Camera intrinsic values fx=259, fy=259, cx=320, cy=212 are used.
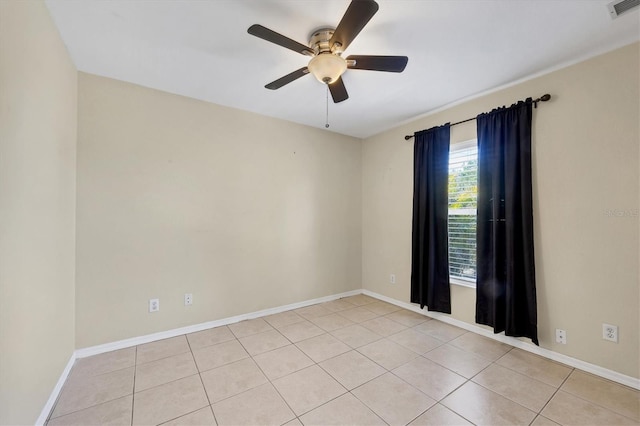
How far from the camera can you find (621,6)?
160 centimetres

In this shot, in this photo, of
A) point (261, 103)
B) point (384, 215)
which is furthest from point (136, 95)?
point (384, 215)

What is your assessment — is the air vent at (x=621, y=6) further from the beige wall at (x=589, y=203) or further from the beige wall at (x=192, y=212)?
the beige wall at (x=192, y=212)

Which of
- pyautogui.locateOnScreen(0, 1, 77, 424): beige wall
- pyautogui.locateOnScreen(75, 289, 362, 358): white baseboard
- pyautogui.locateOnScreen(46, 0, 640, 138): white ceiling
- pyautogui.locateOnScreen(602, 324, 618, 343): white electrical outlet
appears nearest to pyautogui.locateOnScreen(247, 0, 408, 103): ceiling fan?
pyautogui.locateOnScreen(46, 0, 640, 138): white ceiling

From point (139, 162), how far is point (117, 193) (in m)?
0.35

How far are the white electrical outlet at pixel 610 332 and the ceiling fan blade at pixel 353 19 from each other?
280cm

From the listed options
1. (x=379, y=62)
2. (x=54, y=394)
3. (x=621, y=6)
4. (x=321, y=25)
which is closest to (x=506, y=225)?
(x=621, y=6)

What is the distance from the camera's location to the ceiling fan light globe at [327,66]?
1762mm

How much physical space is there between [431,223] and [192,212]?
2.75 meters

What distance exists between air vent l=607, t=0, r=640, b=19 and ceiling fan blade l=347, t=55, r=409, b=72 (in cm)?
125

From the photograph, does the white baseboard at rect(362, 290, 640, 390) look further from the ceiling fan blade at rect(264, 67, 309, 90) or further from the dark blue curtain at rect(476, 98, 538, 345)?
the ceiling fan blade at rect(264, 67, 309, 90)

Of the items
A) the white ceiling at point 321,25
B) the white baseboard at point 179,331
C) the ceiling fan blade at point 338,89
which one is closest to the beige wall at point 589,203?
the white ceiling at point 321,25

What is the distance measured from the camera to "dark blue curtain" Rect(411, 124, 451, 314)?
121 inches

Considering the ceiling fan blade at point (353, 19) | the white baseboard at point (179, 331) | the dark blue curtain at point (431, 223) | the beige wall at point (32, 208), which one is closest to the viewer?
the beige wall at point (32, 208)

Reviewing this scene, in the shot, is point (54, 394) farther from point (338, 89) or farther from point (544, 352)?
Result: point (544, 352)
